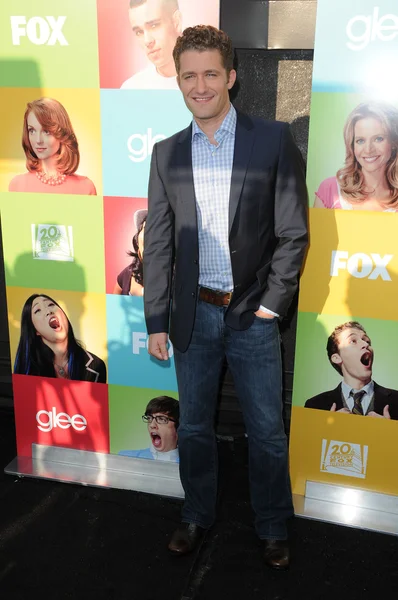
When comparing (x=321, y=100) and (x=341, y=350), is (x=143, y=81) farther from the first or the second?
(x=341, y=350)

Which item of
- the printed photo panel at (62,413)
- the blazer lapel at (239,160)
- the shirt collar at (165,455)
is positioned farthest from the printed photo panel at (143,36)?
the shirt collar at (165,455)

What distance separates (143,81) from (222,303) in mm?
1054

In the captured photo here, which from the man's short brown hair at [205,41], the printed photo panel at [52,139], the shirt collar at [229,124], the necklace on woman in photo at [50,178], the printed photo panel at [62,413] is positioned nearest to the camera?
the man's short brown hair at [205,41]

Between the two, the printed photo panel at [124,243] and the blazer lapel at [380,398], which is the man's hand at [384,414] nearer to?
the blazer lapel at [380,398]

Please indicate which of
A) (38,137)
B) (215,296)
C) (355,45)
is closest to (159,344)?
(215,296)

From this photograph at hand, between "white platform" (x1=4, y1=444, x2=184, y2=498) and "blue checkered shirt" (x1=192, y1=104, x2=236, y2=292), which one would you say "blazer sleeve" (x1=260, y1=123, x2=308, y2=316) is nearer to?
"blue checkered shirt" (x1=192, y1=104, x2=236, y2=292)

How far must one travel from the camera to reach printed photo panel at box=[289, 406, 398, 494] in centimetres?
286

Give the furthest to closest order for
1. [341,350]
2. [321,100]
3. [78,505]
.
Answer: [78,505]
[341,350]
[321,100]

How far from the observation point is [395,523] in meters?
2.85

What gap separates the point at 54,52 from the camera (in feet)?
9.03

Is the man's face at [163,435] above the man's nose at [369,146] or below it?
below

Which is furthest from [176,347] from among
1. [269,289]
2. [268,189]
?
[268,189]

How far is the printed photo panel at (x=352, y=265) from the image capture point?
2.61 m

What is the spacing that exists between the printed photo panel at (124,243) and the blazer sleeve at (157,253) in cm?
33
